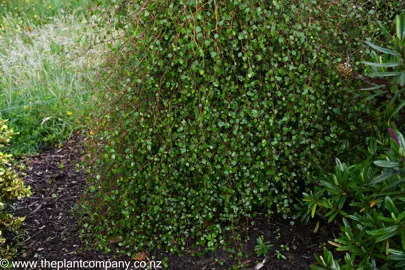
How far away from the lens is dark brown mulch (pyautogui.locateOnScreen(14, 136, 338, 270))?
2719 millimetres

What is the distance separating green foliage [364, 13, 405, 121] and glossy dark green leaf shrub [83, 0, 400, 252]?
15 centimetres

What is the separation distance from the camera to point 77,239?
300 cm

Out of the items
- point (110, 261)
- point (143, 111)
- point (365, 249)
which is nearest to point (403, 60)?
point (365, 249)

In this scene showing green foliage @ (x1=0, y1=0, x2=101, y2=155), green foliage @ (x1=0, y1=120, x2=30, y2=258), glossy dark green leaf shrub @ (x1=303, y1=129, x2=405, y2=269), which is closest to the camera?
glossy dark green leaf shrub @ (x1=303, y1=129, x2=405, y2=269)

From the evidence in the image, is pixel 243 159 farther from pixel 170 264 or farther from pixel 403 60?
pixel 403 60

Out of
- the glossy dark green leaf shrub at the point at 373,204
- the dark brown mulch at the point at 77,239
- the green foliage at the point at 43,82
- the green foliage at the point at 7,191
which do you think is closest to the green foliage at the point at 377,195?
the glossy dark green leaf shrub at the point at 373,204

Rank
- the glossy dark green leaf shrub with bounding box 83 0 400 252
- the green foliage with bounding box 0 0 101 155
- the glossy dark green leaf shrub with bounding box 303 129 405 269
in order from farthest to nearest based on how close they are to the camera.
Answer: the green foliage with bounding box 0 0 101 155, the glossy dark green leaf shrub with bounding box 83 0 400 252, the glossy dark green leaf shrub with bounding box 303 129 405 269

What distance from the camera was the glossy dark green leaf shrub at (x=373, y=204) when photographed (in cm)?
216

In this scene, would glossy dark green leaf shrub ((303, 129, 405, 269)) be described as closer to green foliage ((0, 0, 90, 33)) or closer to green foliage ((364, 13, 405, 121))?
green foliage ((364, 13, 405, 121))

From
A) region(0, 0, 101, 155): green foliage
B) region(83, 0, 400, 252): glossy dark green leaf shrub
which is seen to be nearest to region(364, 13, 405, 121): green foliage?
region(83, 0, 400, 252): glossy dark green leaf shrub

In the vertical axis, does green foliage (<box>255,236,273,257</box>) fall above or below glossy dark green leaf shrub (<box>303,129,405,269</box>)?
below

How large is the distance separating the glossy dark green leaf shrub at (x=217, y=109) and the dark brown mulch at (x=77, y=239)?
0.12 meters

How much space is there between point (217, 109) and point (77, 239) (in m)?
1.26

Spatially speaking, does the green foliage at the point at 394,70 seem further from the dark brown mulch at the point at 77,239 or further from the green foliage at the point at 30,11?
the green foliage at the point at 30,11
